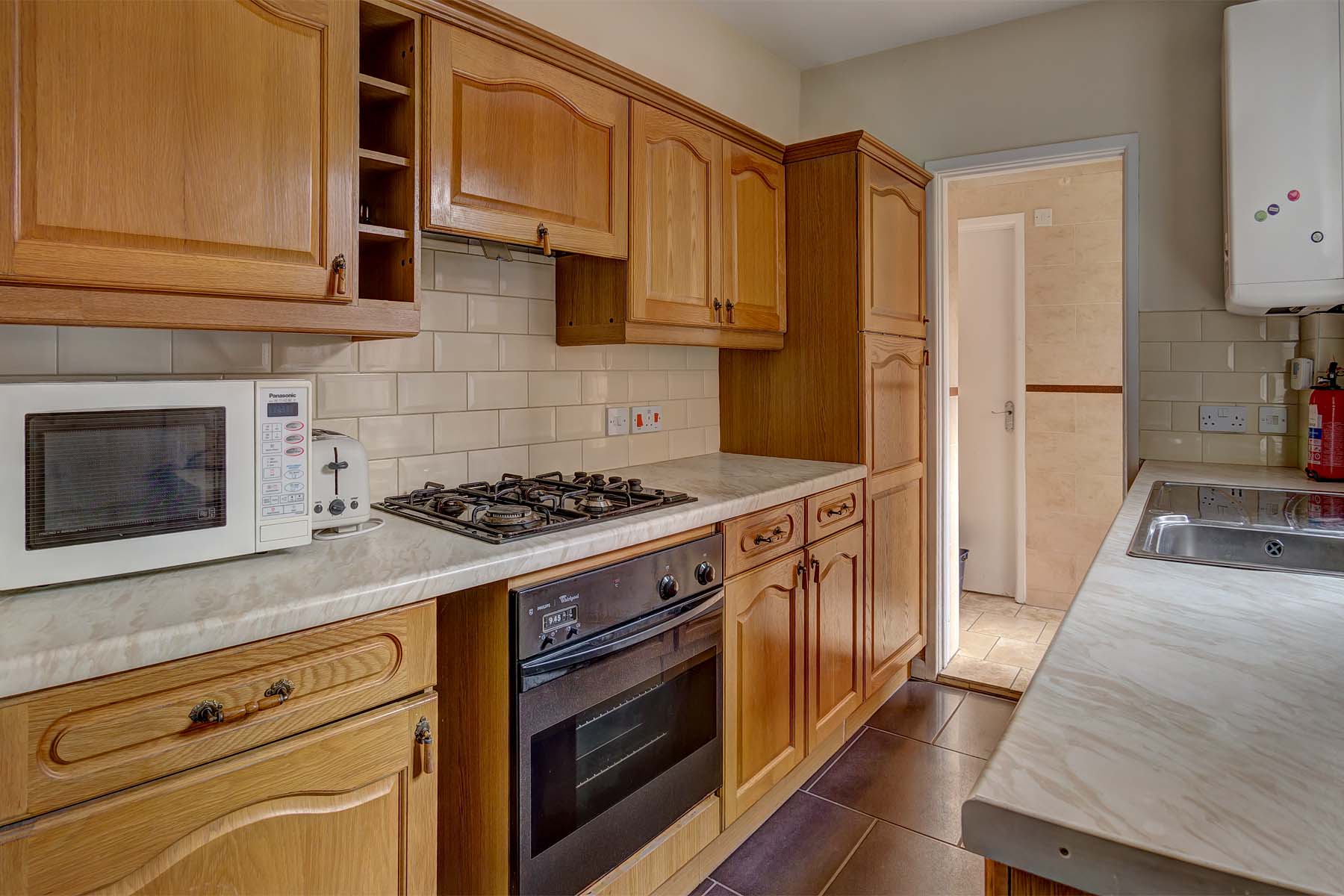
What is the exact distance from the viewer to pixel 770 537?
2109 mm

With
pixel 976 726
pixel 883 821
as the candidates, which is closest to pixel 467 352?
pixel 883 821

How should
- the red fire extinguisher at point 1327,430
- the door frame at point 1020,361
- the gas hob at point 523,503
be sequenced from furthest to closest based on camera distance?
1. the door frame at point 1020,361
2. the red fire extinguisher at point 1327,430
3. the gas hob at point 523,503

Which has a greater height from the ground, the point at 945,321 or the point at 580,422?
the point at 945,321

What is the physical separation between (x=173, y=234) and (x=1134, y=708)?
1.55 metres

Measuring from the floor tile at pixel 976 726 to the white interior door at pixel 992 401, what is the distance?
55.5 inches

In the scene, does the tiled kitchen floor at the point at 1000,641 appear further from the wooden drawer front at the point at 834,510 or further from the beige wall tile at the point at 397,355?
the beige wall tile at the point at 397,355

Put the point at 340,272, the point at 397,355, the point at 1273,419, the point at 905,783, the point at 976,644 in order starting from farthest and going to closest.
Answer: the point at 976,644
the point at 1273,419
the point at 905,783
the point at 397,355
the point at 340,272

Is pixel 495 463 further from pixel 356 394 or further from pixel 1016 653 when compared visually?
pixel 1016 653

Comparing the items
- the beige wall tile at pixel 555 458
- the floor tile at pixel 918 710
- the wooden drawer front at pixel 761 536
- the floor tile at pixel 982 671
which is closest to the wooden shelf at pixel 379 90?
the beige wall tile at pixel 555 458

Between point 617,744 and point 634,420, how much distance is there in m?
1.22

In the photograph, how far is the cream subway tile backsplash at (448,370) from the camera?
1.46 meters

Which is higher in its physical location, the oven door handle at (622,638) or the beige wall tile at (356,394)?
the beige wall tile at (356,394)

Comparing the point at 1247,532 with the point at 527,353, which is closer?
the point at 1247,532

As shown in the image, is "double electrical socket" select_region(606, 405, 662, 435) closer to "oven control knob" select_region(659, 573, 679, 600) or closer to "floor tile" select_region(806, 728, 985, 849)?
"oven control knob" select_region(659, 573, 679, 600)
